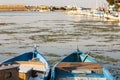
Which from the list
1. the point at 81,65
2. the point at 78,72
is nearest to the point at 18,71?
the point at 78,72

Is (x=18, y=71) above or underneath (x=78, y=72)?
above

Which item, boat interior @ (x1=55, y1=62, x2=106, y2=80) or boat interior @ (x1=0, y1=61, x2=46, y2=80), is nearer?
boat interior @ (x1=0, y1=61, x2=46, y2=80)

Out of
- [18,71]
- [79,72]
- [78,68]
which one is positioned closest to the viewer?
[18,71]

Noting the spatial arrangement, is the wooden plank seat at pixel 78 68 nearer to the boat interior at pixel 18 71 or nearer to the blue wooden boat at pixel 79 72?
the blue wooden boat at pixel 79 72

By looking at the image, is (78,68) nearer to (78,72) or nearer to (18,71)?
(78,72)

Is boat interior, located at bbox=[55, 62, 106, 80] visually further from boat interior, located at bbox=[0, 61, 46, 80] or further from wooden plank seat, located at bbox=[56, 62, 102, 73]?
boat interior, located at bbox=[0, 61, 46, 80]

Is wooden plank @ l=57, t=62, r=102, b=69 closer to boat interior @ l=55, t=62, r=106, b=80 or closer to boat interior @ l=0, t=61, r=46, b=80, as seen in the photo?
boat interior @ l=55, t=62, r=106, b=80

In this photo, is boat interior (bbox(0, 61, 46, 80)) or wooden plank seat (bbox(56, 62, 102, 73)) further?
wooden plank seat (bbox(56, 62, 102, 73))

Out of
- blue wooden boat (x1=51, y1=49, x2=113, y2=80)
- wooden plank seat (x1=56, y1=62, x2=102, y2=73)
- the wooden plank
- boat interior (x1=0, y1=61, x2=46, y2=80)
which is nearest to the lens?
boat interior (x1=0, y1=61, x2=46, y2=80)

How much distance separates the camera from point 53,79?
13.5m

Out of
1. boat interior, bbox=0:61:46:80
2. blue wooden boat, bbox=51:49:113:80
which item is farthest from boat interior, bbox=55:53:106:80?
boat interior, bbox=0:61:46:80

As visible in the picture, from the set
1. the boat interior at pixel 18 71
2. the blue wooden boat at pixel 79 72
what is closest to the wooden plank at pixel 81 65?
the blue wooden boat at pixel 79 72

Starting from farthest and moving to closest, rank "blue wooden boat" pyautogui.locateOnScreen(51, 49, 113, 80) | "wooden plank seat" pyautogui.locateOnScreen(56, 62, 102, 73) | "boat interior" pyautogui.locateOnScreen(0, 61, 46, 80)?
"wooden plank seat" pyautogui.locateOnScreen(56, 62, 102, 73) < "blue wooden boat" pyautogui.locateOnScreen(51, 49, 113, 80) < "boat interior" pyautogui.locateOnScreen(0, 61, 46, 80)

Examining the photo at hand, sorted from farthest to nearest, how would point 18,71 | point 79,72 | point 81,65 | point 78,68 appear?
point 81,65, point 78,68, point 79,72, point 18,71
